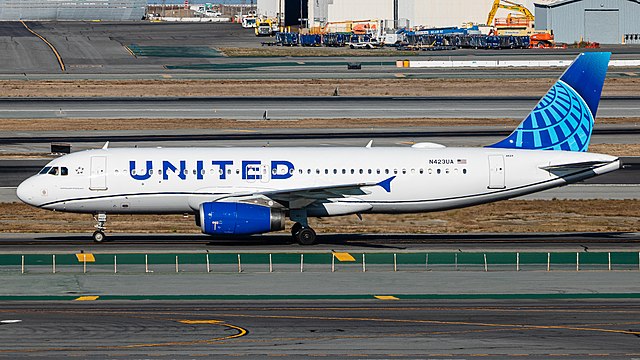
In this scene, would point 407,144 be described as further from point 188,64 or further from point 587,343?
point 188,64

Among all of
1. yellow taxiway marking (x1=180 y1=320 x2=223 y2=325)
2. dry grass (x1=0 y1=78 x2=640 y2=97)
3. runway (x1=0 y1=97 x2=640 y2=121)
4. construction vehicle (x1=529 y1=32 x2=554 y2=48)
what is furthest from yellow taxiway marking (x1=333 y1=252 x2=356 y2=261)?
construction vehicle (x1=529 y1=32 x2=554 y2=48)

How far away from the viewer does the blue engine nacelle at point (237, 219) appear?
4738 centimetres

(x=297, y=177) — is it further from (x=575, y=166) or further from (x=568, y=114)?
(x=568, y=114)

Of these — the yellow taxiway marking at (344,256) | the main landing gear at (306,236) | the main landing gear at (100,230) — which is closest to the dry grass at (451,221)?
the main landing gear at (100,230)

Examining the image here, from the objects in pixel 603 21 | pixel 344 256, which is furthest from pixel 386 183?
pixel 603 21

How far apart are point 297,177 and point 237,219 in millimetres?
3996

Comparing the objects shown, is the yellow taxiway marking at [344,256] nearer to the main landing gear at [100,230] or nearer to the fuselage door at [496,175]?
the fuselage door at [496,175]

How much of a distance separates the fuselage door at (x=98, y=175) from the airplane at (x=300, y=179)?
0.15 ft

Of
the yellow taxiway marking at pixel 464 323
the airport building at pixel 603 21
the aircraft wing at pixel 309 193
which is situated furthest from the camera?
the airport building at pixel 603 21

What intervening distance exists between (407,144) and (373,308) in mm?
44795

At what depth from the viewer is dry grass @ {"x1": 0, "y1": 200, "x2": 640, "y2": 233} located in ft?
182

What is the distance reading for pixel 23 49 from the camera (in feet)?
559

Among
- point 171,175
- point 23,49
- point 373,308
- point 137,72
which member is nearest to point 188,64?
point 137,72

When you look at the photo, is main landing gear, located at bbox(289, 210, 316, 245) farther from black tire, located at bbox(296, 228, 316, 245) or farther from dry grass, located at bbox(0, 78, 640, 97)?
dry grass, located at bbox(0, 78, 640, 97)
